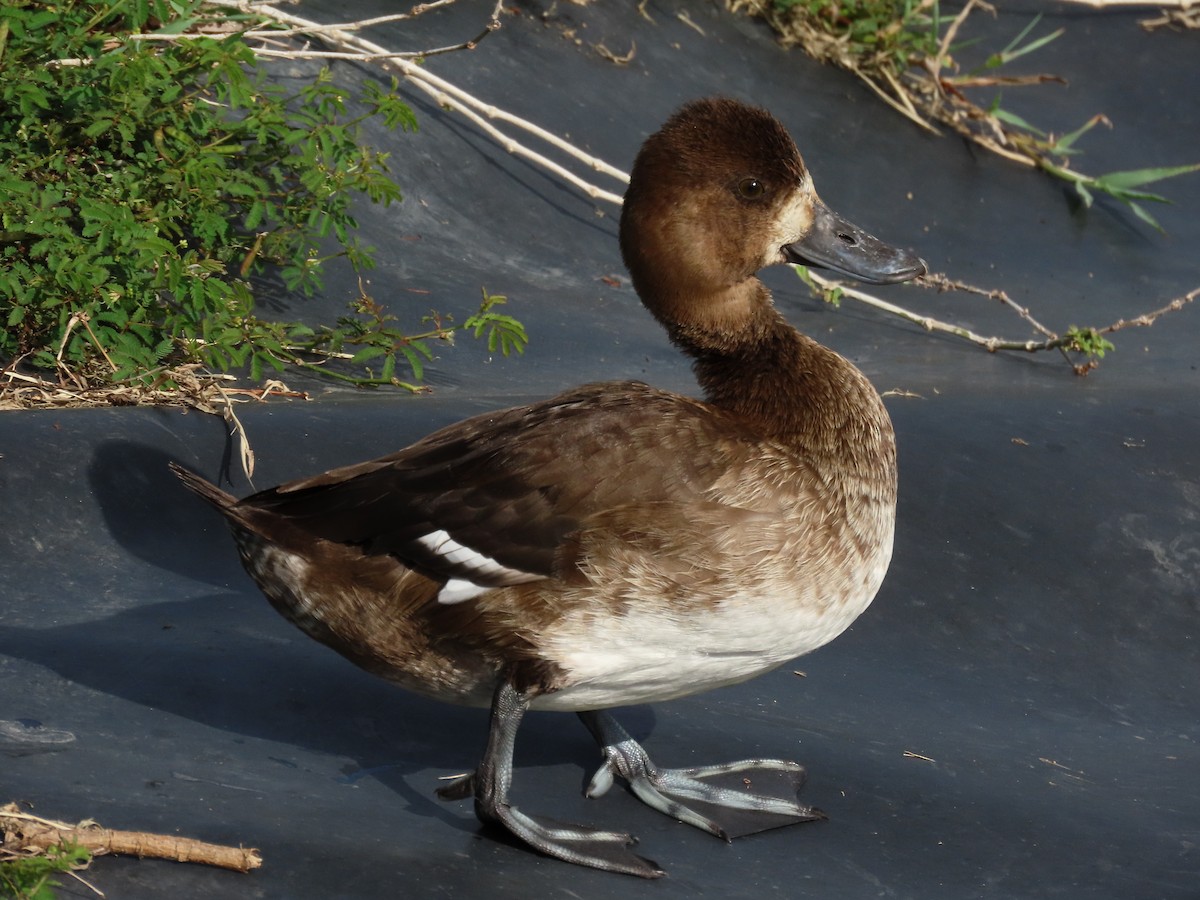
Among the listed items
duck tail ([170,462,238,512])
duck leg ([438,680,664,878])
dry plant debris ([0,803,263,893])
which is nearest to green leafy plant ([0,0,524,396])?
duck tail ([170,462,238,512])

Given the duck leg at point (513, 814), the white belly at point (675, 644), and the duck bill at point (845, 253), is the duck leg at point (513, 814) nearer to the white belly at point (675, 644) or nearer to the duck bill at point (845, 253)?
the white belly at point (675, 644)

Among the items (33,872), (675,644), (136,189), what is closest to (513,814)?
(675,644)

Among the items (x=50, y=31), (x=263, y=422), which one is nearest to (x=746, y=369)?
(x=263, y=422)

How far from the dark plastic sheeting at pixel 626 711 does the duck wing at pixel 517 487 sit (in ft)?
1.40

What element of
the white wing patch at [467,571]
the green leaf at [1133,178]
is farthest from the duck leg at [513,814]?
the green leaf at [1133,178]

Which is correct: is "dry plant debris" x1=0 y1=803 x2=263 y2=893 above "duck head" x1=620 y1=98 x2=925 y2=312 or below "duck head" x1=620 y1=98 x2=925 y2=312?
below

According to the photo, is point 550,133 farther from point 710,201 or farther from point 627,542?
point 627,542

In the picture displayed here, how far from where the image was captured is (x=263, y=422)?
3490mm

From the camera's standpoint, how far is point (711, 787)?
2.57 meters

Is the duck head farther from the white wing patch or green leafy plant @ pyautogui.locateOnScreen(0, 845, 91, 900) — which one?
green leafy plant @ pyautogui.locateOnScreen(0, 845, 91, 900)

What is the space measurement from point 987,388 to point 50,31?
2.81 m

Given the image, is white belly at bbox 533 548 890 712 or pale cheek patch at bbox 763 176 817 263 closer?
white belly at bbox 533 548 890 712

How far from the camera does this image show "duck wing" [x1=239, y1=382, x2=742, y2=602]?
7.64 feet

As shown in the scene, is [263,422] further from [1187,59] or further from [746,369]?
[1187,59]
